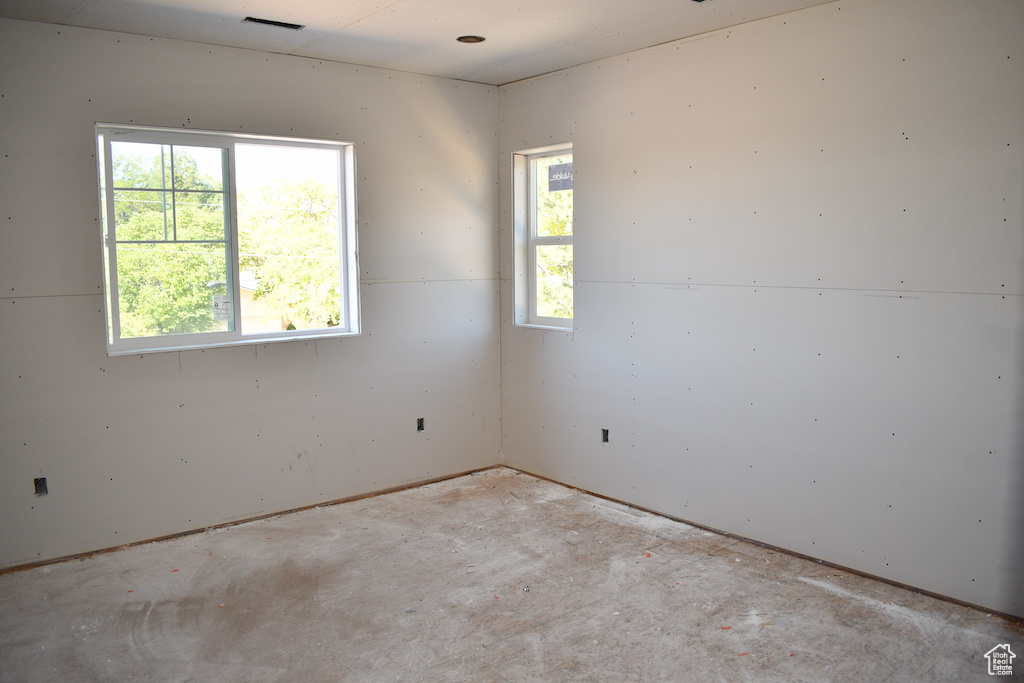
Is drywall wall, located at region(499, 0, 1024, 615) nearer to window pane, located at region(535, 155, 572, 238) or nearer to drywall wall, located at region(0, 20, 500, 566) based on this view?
window pane, located at region(535, 155, 572, 238)

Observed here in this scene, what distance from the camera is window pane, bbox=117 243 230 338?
427 centimetres

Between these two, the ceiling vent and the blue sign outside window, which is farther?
the blue sign outside window

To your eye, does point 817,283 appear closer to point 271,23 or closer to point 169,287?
point 271,23

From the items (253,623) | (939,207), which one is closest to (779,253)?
(939,207)

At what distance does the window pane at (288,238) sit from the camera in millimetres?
4652

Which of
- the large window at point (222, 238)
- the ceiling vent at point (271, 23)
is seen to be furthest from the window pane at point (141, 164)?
the ceiling vent at point (271, 23)

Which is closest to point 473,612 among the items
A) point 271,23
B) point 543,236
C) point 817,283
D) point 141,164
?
point 817,283

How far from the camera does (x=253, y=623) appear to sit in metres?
3.43

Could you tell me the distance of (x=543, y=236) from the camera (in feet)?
18.2

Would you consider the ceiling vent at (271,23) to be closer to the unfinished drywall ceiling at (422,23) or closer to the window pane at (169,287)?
the unfinished drywall ceiling at (422,23)

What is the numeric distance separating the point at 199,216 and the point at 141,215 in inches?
12.1

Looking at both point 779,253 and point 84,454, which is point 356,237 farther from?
point 779,253

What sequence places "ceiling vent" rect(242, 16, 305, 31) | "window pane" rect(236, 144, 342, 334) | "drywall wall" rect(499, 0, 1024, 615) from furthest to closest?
"window pane" rect(236, 144, 342, 334) < "ceiling vent" rect(242, 16, 305, 31) < "drywall wall" rect(499, 0, 1024, 615)
